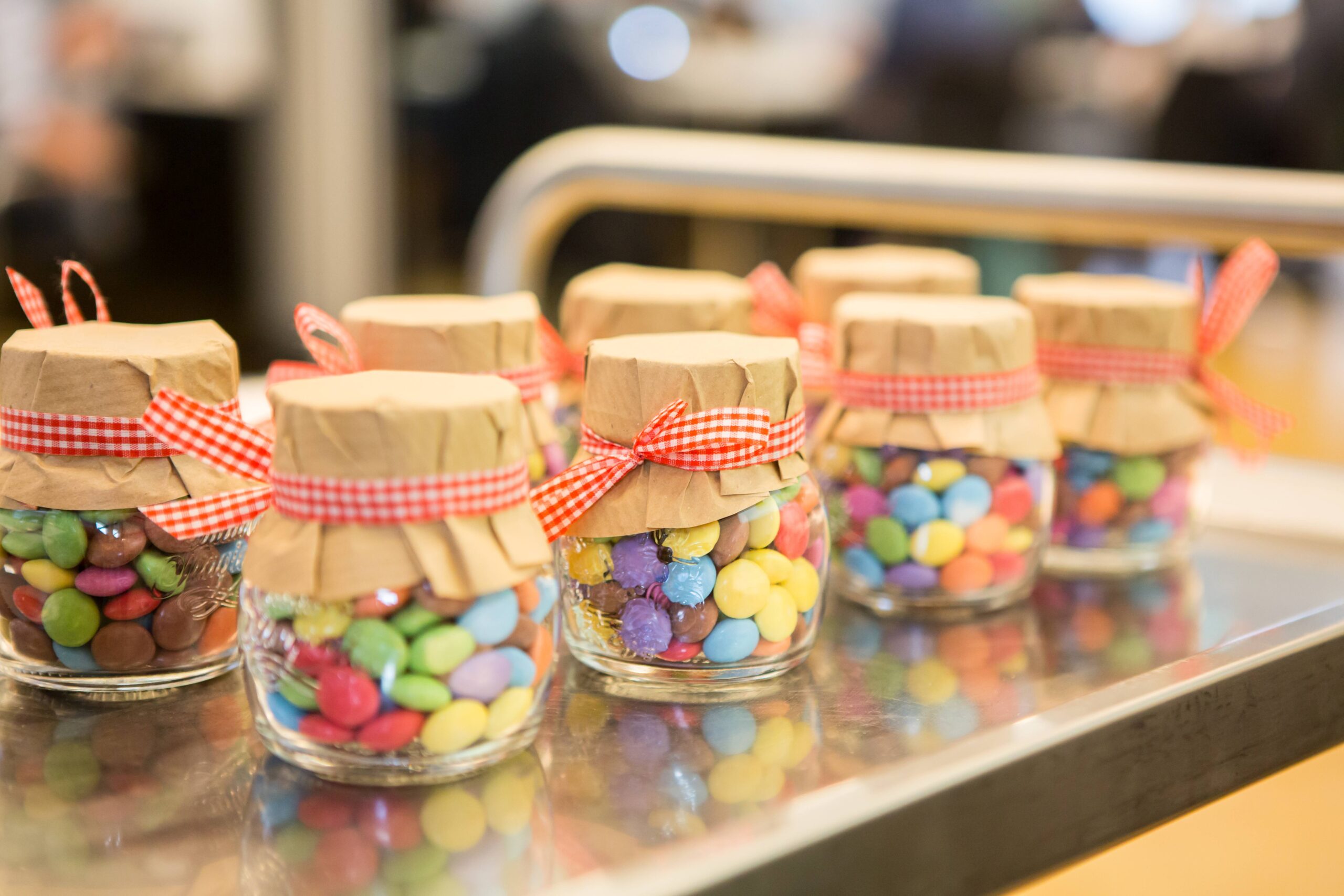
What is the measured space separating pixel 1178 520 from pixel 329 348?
68 centimetres

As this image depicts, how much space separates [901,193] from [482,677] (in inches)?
37.7

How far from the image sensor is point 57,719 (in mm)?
753

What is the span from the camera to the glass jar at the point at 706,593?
29.8 inches

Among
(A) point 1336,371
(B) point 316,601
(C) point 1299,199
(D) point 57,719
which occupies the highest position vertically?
(C) point 1299,199

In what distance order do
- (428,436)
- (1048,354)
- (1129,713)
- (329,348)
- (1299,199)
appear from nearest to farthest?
(428,436) < (1129,713) < (329,348) < (1048,354) < (1299,199)

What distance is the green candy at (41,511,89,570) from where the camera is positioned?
0.73m

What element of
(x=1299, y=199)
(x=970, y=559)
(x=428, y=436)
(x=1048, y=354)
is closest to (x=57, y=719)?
(x=428, y=436)

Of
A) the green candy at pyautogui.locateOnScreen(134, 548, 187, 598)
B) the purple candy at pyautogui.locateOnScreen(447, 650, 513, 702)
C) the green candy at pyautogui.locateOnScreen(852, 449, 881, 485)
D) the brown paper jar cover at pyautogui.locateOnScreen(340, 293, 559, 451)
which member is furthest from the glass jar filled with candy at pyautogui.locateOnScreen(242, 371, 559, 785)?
the green candy at pyautogui.locateOnScreen(852, 449, 881, 485)

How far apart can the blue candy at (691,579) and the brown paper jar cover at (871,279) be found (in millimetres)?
490

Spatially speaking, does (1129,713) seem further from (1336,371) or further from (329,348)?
(1336,371)

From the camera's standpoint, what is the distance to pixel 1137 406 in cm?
103

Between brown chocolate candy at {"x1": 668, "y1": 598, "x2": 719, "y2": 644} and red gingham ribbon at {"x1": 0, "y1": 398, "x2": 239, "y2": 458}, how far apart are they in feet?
0.92

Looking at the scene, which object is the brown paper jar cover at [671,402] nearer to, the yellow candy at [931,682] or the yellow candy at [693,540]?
the yellow candy at [693,540]

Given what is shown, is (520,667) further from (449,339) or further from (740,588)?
(449,339)
